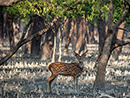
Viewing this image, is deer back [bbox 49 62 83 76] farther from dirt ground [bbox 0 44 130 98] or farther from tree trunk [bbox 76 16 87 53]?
tree trunk [bbox 76 16 87 53]

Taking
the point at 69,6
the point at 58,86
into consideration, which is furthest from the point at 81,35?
the point at 58,86

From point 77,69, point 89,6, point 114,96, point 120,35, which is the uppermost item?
point 89,6

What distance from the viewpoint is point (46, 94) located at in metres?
10.7

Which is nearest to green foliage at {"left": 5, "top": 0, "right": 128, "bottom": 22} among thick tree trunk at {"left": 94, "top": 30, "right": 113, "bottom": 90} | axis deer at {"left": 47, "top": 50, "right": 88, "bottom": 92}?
thick tree trunk at {"left": 94, "top": 30, "right": 113, "bottom": 90}

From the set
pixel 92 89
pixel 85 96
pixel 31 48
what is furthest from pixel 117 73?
pixel 31 48

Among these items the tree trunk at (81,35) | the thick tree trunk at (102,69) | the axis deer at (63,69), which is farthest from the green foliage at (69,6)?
the tree trunk at (81,35)

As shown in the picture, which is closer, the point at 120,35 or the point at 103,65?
the point at 103,65

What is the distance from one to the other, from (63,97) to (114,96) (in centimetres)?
175

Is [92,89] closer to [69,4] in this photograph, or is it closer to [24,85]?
[24,85]

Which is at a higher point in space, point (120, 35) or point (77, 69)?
point (120, 35)

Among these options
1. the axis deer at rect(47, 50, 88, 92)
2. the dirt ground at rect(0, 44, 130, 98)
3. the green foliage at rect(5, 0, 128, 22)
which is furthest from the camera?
A: the green foliage at rect(5, 0, 128, 22)

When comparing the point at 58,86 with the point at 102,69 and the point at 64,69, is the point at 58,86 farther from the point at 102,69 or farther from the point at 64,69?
the point at 102,69

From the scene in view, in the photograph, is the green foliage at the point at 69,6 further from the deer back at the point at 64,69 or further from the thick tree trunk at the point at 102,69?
the deer back at the point at 64,69

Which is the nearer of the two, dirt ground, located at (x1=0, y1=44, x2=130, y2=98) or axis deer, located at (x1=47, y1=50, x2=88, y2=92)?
dirt ground, located at (x1=0, y1=44, x2=130, y2=98)
